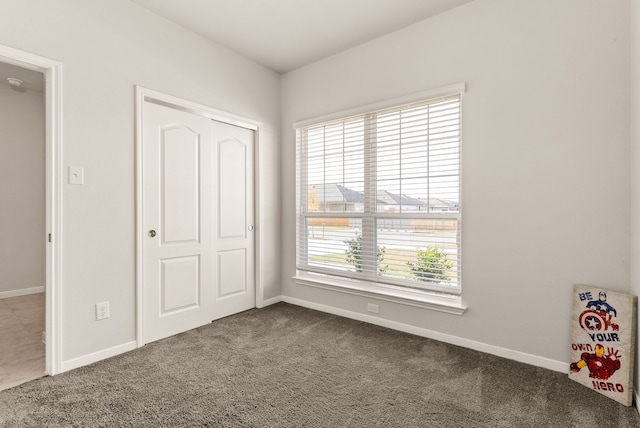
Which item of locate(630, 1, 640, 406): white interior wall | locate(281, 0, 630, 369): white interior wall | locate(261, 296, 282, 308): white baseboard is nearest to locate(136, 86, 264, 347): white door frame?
locate(261, 296, 282, 308): white baseboard

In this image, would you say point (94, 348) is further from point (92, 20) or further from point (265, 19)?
point (265, 19)

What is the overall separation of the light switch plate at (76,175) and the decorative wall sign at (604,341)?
359cm

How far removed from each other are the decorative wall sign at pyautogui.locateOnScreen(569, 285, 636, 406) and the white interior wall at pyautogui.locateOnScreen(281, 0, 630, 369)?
9 cm

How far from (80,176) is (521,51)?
339 centimetres

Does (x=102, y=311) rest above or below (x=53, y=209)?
below

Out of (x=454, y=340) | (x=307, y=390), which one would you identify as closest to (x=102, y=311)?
A: (x=307, y=390)

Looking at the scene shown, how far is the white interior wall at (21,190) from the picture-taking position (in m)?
4.29

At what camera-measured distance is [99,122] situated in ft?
8.14

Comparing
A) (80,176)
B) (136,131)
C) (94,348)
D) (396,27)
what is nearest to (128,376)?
(94,348)

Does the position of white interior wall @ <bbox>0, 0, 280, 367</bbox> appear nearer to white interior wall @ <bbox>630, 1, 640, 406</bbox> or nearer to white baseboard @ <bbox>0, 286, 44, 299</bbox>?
white baseboard @ <bbox>0, 286, 44, 299</bbox>

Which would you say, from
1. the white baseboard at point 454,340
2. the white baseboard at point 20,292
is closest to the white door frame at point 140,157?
the white baseboard at point 454,340

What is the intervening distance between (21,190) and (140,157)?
10.2 ft

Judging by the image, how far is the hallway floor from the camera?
2264mm

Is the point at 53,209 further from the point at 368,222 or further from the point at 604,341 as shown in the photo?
the point at 604,341
